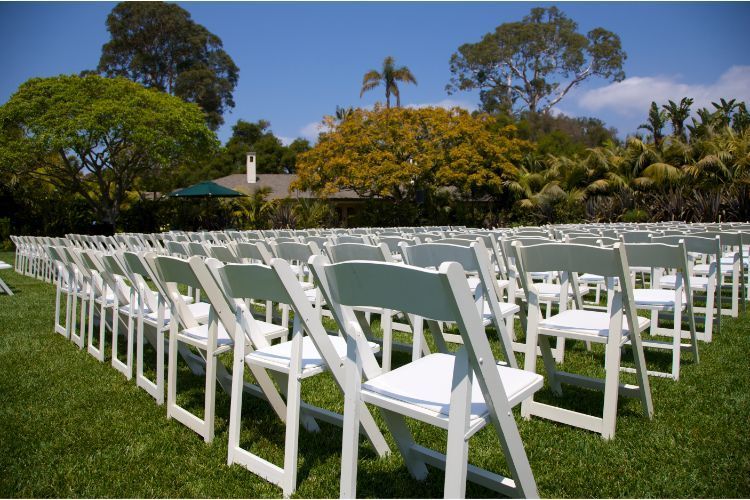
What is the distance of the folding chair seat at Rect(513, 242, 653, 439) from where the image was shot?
273 cm

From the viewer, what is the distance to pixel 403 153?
2577 centimetres

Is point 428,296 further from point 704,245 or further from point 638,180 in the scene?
point 638,180

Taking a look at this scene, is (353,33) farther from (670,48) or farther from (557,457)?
(557,457)

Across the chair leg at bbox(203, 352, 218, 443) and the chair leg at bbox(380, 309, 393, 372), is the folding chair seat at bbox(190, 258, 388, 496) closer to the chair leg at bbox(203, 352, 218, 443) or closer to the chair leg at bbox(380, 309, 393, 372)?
the chair leg at bbox(203, 352, 218, 443)

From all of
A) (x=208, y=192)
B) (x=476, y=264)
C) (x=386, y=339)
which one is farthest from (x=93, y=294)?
(x=208, y=192)

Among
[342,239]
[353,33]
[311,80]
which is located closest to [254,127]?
[311,80]

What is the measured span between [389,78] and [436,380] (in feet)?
130

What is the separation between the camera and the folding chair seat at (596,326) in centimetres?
273

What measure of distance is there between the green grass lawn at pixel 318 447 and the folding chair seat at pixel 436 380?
0.47m

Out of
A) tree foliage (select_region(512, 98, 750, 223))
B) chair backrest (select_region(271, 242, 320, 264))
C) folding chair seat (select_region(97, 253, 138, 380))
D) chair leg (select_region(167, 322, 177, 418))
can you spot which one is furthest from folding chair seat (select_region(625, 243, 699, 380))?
tree foliage (select_region(512, 98, 750, 223))

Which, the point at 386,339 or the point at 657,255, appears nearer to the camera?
the point at 657,255

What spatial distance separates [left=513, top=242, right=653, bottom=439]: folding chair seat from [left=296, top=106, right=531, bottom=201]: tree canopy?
21.8 metres

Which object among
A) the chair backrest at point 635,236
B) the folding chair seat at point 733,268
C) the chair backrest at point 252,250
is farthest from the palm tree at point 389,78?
the chair backrest at point 252,250

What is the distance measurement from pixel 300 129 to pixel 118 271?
50690 mm
